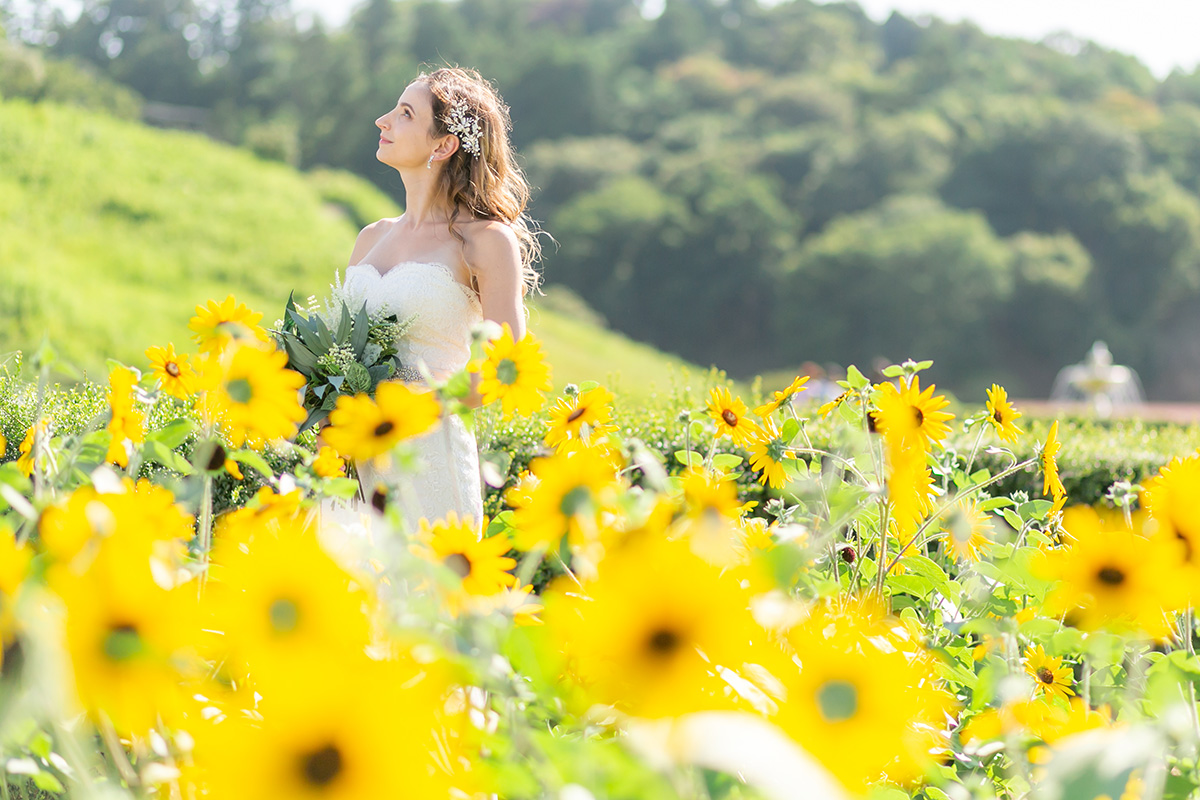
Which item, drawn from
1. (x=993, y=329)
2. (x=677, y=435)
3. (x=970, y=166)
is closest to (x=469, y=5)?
(x=970, y=166)

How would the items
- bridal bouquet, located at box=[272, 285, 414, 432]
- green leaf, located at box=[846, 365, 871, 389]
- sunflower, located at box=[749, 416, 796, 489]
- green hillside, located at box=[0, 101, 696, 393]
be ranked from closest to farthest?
green leaf, located at box=[846, 365, 871, 389] < sunflower, located at box=[749, 416, 796, 489] < bridal bouquet, located at box=[272, 285, 414, 432] < green hillside, located at box=[0, 101, 696, 393]

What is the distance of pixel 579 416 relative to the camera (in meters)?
1.51

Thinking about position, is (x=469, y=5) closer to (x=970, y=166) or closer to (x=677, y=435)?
(x=970, y=166)

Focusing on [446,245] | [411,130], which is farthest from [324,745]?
[411,130]

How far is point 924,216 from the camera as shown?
121 ft

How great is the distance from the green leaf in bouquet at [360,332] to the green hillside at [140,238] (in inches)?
301

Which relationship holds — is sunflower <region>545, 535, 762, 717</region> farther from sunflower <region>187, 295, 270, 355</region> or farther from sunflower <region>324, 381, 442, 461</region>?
sunflower <region>187, 295, 270, 355</region>

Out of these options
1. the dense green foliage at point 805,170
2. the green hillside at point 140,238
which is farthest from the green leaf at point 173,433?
the dense green foliage at point 805,170

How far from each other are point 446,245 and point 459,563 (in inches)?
73.9

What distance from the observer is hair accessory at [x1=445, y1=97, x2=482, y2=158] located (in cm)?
287

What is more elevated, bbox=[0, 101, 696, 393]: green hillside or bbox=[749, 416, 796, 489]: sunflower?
bbox=[0, 101, 696, 393]: green hillside

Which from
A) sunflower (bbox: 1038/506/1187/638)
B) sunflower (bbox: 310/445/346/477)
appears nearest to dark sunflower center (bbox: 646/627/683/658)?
sunflower (bbox: 1038/506/1187/638)

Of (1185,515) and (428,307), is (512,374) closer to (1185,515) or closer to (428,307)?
(1185,515)

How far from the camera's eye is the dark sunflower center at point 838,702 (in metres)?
0.75
